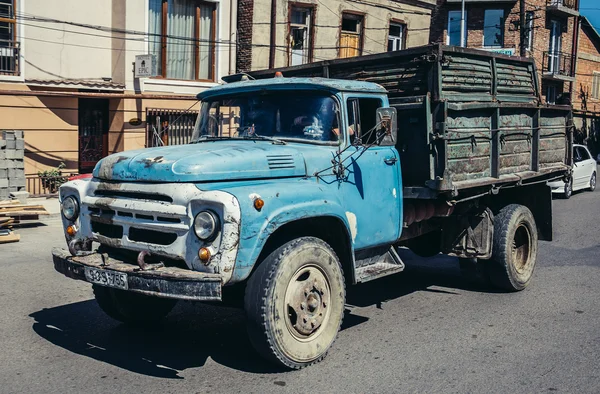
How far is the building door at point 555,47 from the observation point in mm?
43438

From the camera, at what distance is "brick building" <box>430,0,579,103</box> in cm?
4031

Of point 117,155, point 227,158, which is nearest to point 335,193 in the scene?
point 227,158

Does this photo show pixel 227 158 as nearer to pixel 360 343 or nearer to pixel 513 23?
pixel 360 343

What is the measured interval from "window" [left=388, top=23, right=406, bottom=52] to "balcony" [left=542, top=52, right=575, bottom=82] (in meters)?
17.9

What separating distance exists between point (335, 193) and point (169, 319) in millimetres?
2270

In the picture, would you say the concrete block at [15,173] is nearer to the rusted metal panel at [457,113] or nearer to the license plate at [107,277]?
the rusted metal panel at [457,113]

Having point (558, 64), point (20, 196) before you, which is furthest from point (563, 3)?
point (20, 196)

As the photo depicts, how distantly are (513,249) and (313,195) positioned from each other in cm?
376

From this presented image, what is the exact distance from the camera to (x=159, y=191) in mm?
5289

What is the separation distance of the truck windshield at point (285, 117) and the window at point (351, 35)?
18848 millimetres

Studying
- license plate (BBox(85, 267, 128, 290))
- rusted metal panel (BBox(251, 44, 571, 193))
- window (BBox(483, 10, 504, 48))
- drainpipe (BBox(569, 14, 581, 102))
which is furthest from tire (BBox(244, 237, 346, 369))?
drainpipe (BBox(569, 14, 581, 102))

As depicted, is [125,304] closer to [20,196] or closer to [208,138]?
[208,138]

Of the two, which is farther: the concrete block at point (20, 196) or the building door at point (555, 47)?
the building door at point (555, 47)

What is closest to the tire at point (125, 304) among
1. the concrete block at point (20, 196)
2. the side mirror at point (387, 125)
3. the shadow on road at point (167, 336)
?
the shadow on road at point (167, 336)
